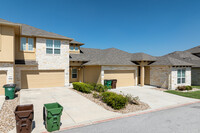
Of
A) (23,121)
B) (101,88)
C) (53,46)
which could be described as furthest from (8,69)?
(101,88)

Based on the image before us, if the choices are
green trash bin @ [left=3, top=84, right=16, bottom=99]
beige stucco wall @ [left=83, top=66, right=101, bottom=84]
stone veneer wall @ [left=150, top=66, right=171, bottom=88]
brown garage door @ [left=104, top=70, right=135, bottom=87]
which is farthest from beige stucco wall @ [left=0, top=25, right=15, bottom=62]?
stone veneer wall @ [left=150, top=66, right=171, bottom=88]

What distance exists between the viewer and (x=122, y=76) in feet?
56.5

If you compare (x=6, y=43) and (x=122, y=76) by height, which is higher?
(x=6, y=43)

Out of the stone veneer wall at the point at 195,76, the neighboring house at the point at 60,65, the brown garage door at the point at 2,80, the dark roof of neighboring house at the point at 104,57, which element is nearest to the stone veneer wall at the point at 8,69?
the neighboring house at the point at 60,65

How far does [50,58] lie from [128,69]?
9907 mm

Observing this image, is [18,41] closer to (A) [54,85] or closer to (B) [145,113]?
(A) [54,85]

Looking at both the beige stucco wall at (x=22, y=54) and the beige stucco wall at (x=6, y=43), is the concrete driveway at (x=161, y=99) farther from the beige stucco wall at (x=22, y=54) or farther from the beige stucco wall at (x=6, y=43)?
the beige stucco wall at (x=22, y=54)

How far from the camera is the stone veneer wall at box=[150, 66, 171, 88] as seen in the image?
16.4 m

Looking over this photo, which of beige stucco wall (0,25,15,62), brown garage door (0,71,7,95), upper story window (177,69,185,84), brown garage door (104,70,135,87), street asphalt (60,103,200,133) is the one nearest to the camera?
street asphalt (60,103,200,133)

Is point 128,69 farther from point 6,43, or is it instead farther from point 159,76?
point 6,43

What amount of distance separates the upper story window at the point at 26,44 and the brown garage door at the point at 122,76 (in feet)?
29.3

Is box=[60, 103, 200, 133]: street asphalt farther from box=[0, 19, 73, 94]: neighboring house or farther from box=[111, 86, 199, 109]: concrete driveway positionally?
box=[0, 19, 73, 94]: neighboring house

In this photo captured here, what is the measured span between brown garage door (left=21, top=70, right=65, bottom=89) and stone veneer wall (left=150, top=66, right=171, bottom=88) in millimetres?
12067

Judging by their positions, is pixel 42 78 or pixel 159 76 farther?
pixel 159 76
